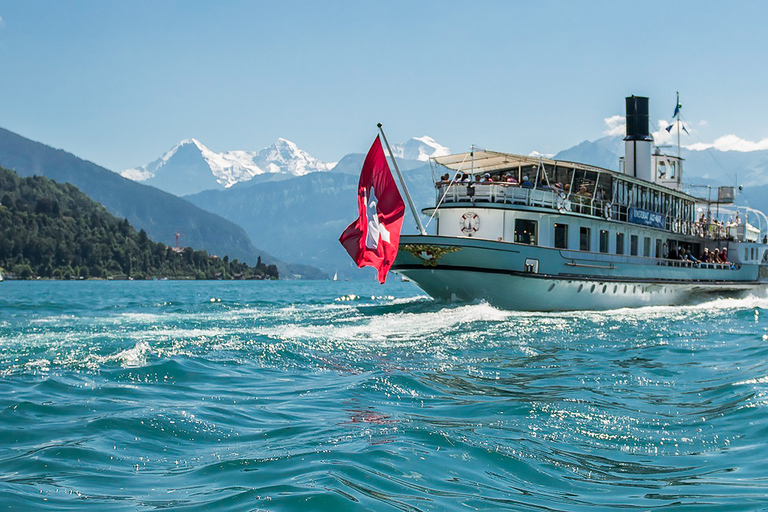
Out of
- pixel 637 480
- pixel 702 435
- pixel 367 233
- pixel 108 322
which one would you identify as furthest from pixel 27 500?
pixel 108 322

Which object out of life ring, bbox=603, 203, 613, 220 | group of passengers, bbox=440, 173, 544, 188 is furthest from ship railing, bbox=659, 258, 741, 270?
group of passengers, bbox=440, 173, 544, 188

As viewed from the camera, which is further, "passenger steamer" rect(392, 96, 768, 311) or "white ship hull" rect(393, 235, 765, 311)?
"passenger steamer" rect(392, 96, 768, 311)

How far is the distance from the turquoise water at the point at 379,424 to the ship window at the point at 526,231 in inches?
469

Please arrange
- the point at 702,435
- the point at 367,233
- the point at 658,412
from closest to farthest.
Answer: the point at 702,435
the point at 658,412
the point at 367,233

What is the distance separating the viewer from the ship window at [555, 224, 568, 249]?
3156 centimetres

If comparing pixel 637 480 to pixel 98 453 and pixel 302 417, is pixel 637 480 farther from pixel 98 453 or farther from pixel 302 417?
pixel 98 453

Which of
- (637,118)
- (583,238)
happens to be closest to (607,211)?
(583,238)

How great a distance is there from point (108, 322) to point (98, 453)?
1942cm

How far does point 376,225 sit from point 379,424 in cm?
1265

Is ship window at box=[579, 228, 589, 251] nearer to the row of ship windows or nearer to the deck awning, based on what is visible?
the row of ship windows

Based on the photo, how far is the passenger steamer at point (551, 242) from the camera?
95.2 feet

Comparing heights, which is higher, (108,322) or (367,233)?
(367,233)

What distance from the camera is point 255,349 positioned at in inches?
671

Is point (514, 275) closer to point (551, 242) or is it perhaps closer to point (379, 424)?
point (551, 242)
